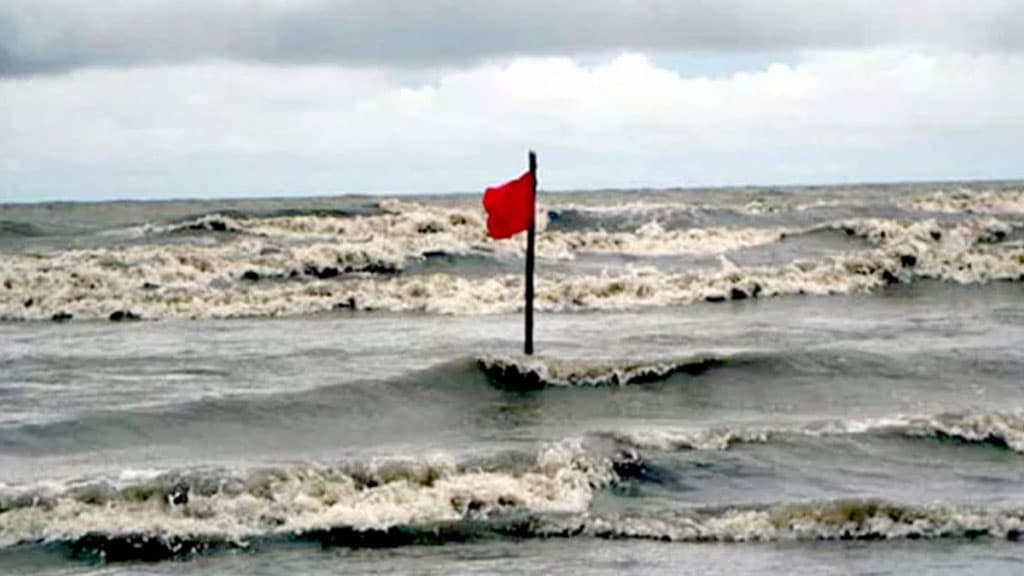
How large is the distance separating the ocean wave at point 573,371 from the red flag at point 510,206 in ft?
6.17

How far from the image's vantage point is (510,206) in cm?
1833

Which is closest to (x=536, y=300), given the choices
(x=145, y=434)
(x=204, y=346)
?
(x=204, y=346)

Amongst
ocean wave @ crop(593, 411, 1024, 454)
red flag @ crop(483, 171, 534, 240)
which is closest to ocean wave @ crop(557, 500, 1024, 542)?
ocean wave @ crop(593, 411, 1024, 454)

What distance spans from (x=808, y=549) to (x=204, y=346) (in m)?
14.8

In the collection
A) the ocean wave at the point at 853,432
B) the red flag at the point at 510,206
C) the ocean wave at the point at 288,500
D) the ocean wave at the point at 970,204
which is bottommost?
the ocean wave at the point at 288,500

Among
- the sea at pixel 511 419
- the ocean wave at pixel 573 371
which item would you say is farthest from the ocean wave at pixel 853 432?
the ocean wave at pixel 573 371

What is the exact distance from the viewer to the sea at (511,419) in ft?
37.1

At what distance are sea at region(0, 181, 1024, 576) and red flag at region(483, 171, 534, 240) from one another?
6.40 feet

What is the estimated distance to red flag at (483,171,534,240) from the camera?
59.8 ft

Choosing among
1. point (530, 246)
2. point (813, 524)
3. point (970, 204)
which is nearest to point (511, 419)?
point (530, 246)

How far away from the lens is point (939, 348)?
21609 mm

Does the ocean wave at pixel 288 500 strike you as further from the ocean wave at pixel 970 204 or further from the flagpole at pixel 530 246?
the ocean wave at pixel 970 204

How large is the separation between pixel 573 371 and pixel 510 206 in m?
2.23

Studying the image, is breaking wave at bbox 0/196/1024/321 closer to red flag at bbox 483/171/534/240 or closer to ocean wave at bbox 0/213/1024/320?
ocean wave at bbox 0/213/1024/320
